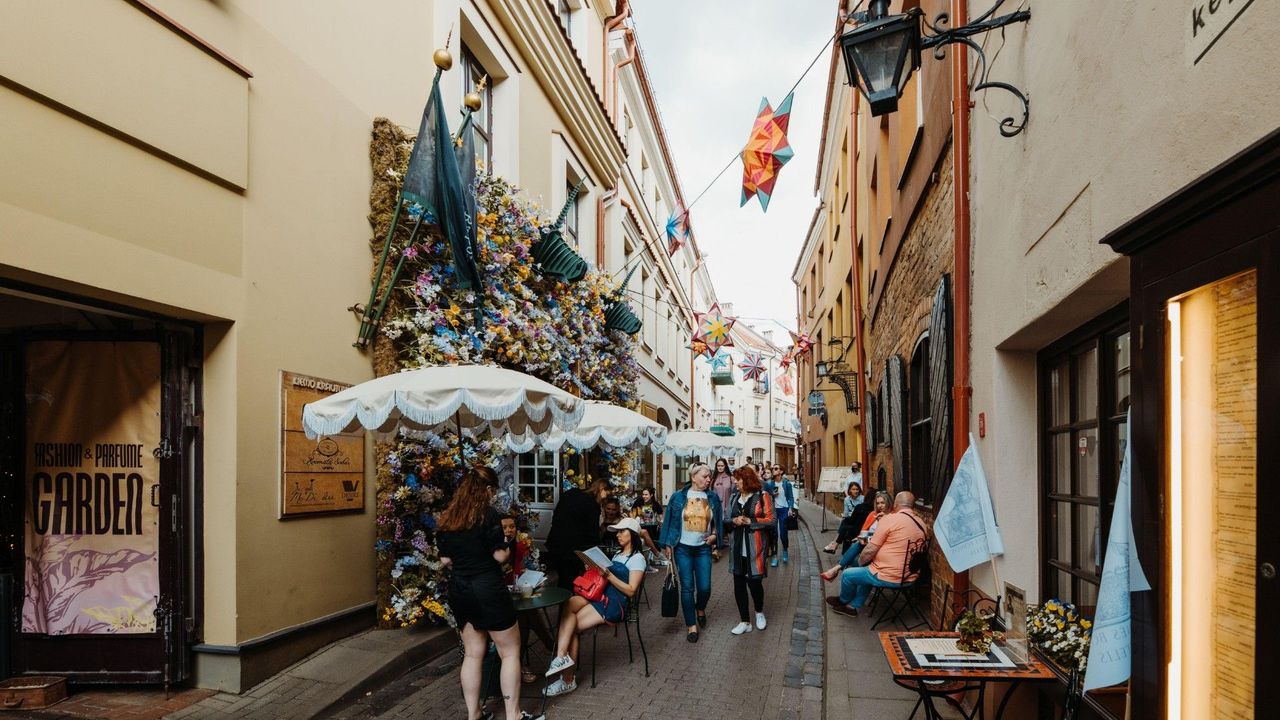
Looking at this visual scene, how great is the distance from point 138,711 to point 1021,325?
6.02 metres

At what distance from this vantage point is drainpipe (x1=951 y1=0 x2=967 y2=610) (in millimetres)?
5316

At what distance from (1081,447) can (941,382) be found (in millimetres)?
2146

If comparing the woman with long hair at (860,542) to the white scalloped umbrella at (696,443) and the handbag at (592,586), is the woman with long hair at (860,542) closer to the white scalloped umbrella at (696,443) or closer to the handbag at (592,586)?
the handbag at (592,586)

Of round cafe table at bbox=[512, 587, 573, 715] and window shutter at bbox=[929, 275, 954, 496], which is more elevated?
window shutter at bbox=[929, 275, 954, 496]

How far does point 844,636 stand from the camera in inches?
306

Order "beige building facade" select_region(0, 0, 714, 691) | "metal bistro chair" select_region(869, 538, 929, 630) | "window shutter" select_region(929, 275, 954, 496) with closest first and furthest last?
"beige building facade" select_region(0, 0, 714, 691)
"window shutter" select_region(929, 275, 954, 496)
"metal bistro chair" select_region(869, 538, 929, 630)

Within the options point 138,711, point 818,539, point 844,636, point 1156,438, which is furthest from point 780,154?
point 818,539

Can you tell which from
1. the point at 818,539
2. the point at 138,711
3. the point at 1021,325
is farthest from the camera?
the point at 818,539

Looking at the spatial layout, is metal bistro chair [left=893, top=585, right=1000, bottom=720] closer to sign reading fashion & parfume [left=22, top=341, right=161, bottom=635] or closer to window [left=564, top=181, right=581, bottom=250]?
sign reading fashion & parfume [left=22, top=341, right=161, bottom=635]

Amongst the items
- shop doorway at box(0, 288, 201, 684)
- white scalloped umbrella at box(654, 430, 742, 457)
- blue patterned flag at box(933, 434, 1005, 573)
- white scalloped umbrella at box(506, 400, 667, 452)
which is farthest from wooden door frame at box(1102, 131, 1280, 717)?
white scalloped umbrella at box(654, 430, 742, 457)

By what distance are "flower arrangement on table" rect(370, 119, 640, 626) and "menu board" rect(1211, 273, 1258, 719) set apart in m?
5.66

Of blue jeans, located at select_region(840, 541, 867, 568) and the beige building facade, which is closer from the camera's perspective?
the beige building facade

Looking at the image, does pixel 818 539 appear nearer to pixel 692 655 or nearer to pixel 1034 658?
pixel 692 655

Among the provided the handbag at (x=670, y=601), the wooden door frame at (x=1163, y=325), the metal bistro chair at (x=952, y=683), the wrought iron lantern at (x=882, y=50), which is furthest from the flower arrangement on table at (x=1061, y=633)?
the handbag at (x=670, y=601)
